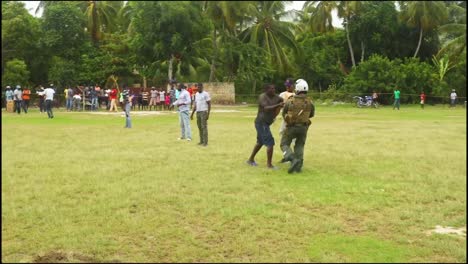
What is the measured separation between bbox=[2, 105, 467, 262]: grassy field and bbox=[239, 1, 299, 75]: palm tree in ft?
4.48

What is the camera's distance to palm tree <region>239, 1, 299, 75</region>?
355cm

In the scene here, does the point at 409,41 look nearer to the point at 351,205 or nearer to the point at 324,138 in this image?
the point at 324,138

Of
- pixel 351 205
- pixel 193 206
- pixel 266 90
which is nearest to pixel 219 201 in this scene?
pixel 193 206

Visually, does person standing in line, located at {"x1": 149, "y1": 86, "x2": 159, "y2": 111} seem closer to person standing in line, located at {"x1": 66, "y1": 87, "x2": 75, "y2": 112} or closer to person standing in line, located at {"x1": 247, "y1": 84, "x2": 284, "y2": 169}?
person standing in line, located at {"x1": 66, "y1": 87, "x2": 75, "y2": 112}

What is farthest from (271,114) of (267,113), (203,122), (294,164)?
(203,122)

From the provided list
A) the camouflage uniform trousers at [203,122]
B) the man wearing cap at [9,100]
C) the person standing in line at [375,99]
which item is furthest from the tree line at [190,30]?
the person standing in line at [375,99]

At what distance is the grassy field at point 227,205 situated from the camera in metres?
5.15

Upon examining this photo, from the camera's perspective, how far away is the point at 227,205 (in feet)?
22.7

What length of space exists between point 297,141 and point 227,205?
110 inches

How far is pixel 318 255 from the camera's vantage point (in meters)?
5.05

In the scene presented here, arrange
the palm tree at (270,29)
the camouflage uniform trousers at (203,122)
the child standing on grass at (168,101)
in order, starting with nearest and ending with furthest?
the palm tree at (270,29), the camouflage uniform trousers at (203,122), the child standing on grass at (168,101)

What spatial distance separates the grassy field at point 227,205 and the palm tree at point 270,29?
1366mm

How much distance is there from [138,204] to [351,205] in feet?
8.81

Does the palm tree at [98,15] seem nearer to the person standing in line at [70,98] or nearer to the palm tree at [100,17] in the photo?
the palm tree at [100,17]
